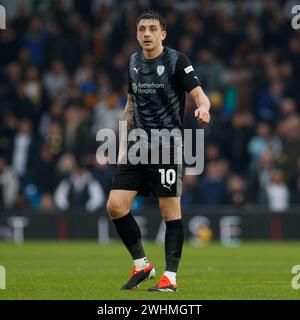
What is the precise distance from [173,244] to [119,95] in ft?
42.6

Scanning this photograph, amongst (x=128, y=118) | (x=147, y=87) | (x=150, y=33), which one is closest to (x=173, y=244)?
(x=128, y=118)

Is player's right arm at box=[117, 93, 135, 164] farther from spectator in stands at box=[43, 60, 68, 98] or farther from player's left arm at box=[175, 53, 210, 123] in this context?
spectator in stands at box=[43, 60, 68, 98]

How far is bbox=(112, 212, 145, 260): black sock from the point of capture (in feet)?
33.2

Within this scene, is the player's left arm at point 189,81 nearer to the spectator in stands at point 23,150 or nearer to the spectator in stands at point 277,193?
the spectator in stands at point 277,193

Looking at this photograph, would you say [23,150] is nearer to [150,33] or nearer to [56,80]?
[56,80]

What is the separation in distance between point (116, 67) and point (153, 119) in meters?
13.8

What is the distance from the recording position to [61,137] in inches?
877

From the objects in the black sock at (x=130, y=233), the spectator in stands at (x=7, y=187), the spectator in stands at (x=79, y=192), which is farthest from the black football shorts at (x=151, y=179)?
the spectator in stands at (x=7, y=187)

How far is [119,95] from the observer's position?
22.7m

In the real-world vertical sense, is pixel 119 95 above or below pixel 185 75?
above

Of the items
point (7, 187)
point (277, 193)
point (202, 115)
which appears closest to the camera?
point (202, 115)

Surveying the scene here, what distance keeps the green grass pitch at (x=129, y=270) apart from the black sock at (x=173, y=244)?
0.27m

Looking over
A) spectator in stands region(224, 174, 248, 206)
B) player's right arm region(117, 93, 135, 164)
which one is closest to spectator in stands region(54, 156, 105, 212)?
spectator in stands region(224, 174, 248, 206)
